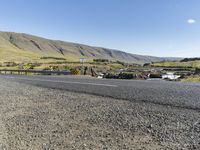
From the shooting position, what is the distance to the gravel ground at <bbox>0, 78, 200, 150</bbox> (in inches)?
199

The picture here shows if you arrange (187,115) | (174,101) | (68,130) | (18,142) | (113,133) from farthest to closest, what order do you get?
(174,101), (187,115), (68,130), (113,133), (18,142)

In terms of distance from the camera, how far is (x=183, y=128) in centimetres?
589

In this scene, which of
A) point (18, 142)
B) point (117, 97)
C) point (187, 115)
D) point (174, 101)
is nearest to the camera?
point (18, 142)

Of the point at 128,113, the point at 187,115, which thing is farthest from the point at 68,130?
the point at 187,115

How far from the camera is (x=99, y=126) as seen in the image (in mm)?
6402

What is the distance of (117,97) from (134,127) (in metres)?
4.66

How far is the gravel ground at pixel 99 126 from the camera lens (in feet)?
16.6

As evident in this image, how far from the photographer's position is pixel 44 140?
17.8 feet

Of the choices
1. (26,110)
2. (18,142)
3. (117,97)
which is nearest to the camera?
(18,142)

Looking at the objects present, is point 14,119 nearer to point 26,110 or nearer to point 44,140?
point 26,110

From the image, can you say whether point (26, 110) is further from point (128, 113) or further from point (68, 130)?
point (128, 113)

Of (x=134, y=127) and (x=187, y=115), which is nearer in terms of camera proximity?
(x=134, y=127)

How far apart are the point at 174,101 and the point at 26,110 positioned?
5999 mm

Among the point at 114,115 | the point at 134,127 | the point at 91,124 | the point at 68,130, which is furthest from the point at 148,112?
the point at 68,130
